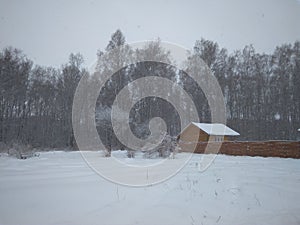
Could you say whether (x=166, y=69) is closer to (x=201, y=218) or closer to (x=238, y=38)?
(x=238, y=38)

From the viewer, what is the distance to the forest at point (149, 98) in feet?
73.0

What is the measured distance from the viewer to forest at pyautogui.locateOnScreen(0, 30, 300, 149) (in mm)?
22266

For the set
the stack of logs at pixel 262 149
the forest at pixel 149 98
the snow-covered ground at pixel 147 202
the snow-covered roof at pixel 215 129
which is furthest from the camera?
the forest at pixel 149 98

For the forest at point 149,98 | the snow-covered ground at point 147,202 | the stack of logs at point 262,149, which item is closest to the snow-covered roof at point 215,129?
the stack of logs at point 262,149

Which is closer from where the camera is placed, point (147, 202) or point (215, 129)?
point (147, 202)

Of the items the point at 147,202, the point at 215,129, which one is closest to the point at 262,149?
the point at 215,129

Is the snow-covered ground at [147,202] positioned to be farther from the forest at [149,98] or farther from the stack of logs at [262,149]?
the forest at [149,98]

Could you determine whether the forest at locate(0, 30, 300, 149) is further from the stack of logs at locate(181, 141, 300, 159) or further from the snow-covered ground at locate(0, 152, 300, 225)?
the snow-covered ground at locate(0, 152, 300, 225)

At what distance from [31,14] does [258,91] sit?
2242 centimetres

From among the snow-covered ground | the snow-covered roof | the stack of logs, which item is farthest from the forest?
the snow-covered ground

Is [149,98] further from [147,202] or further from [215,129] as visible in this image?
[147,202]

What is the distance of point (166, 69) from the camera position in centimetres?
2450

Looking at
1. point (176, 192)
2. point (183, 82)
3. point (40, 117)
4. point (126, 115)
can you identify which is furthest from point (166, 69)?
point (176, 192)

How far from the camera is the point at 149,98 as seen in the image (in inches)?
894
